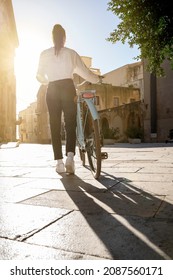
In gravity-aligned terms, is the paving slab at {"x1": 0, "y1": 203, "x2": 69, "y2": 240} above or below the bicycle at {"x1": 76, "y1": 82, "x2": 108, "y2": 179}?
below

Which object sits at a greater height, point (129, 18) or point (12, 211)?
point (129, 18)

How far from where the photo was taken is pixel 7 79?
109 ft

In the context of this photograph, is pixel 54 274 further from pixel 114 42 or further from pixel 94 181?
pixel 114 42

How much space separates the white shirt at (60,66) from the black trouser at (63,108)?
0.36 ft

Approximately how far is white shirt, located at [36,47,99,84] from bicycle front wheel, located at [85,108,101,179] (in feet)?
2.17

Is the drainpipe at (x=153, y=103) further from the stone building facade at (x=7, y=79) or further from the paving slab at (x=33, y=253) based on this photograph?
the paving slab at (x=33, y=253)

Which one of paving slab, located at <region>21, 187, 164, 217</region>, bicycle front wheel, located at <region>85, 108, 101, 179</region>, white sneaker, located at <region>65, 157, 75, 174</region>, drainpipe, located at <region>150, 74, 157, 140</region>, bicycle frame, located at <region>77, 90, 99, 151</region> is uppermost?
drainpipe, located at <region>150, 74, 157, 140</region>

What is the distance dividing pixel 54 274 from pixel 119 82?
166ft

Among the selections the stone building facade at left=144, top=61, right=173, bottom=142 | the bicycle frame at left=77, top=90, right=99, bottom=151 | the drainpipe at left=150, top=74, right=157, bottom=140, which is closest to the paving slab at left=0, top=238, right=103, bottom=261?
the bicycle frame at left=77, top=90, right=99, bottom=151

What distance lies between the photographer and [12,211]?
2027 mm

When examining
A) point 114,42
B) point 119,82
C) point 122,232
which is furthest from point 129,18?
point 119,82

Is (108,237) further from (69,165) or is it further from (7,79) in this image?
(7,79)

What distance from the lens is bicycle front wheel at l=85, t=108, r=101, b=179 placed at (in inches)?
129

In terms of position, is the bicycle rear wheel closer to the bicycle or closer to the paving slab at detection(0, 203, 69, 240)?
the bicycle
